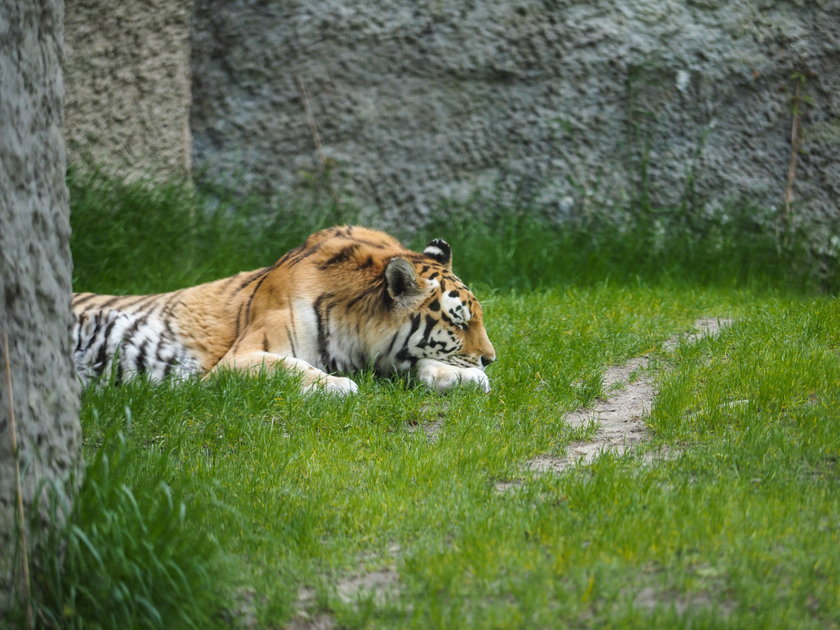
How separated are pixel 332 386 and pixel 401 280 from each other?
0.78 m

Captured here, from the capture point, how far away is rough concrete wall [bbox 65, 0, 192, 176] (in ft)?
28.8

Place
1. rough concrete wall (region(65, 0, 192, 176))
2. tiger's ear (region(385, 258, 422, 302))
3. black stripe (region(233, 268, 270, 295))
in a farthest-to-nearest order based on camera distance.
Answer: rough concrete wall (region(65, 0, 192, 176))
black stripe (region(233, 268, 270, 295))
tiger's ear (region(385, 258, 422, 302))

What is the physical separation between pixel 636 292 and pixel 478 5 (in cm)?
333

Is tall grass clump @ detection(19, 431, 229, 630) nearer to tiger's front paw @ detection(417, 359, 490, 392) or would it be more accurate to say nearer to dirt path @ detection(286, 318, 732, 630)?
dirt path @ detection(286, 318, 732, 630)

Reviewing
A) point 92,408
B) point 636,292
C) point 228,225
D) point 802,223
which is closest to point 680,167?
point 802,223

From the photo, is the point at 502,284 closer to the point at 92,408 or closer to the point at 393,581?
the point at 92,408

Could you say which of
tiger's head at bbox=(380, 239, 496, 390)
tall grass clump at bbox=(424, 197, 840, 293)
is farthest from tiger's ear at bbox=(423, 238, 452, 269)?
tall grass clump at bbox=(424, 197, 840, 293)

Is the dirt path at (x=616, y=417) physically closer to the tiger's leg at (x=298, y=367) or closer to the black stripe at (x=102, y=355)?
the tiger's leg at (x=298, y=367)

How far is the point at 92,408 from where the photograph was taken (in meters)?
4.55

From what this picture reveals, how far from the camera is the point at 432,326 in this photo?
5766 millimetres

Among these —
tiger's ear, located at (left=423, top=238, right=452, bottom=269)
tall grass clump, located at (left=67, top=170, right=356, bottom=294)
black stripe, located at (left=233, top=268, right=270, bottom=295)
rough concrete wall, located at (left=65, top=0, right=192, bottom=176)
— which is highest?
rough concrete wall, located at (left=65, top=0, right=192, bottom=176)

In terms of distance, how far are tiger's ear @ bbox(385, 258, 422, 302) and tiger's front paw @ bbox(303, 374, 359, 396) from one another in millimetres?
622

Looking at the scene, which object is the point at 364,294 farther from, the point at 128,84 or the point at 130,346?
the point at 128,84

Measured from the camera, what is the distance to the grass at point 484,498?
10.3 ft
